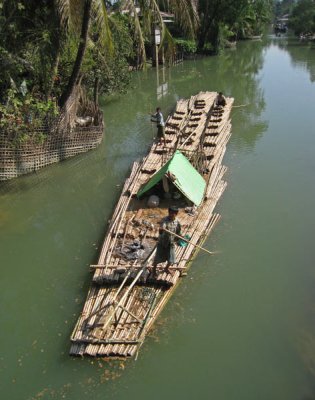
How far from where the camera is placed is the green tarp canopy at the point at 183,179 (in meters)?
9.30

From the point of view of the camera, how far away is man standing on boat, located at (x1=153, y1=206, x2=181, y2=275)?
6.83 m

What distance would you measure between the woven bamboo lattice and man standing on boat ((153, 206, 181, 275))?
20.3 feet

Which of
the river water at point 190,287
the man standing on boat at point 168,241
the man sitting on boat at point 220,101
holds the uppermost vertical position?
the man sitting on boat at point 220,101

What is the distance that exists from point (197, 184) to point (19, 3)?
7098 mm

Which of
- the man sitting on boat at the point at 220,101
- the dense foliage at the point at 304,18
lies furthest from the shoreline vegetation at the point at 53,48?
the dense foliage at the point at 304,18

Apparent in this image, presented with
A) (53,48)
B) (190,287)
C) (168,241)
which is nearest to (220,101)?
(53,48)

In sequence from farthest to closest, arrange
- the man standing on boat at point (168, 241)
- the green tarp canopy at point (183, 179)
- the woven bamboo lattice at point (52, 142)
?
the woven bamboo lattice at point (52, 142), the green tarp canopy at point (183, 179), the man standing on boat at point (168, 241)

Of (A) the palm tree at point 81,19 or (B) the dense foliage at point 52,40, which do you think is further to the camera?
(B) the dense foliage at point 52,40

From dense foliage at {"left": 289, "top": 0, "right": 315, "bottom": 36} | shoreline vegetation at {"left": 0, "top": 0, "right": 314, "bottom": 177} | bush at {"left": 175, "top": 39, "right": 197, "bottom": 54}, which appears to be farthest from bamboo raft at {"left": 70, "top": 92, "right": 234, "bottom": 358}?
dense foliage at {"left": 289, "top": 0, "right": 315, "bottom": 36}

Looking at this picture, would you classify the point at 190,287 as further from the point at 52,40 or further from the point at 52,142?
the point at 52,40

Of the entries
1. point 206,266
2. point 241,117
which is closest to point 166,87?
point 241,117

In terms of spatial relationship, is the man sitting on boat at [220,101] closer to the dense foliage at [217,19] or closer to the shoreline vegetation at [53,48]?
the shoreline vegetation at [53,48]

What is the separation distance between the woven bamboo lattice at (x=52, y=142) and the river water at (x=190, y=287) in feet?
1.31

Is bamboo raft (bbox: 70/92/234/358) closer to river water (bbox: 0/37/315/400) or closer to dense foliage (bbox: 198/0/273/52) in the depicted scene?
river water (bbox: 0/37/315/400)
